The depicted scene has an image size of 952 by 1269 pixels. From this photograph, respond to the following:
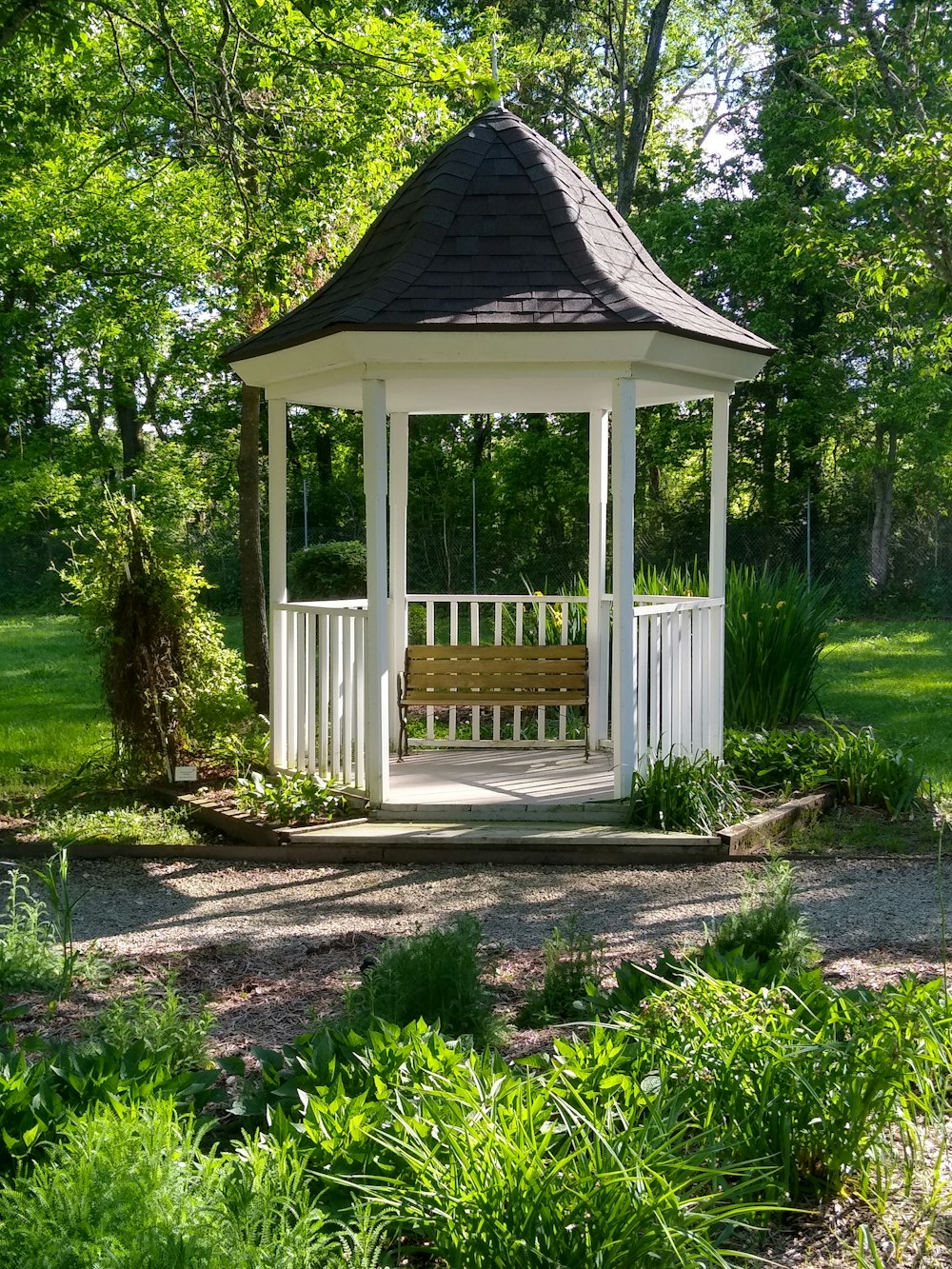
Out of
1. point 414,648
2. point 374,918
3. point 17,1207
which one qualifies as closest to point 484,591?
point 414,648

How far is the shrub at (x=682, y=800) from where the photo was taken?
757 centimetres

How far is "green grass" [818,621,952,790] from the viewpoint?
35.9 ft

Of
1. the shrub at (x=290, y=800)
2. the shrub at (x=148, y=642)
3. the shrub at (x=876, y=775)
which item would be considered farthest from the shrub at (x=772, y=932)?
the shrub at (x=148, y=642)

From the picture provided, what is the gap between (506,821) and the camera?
772 cm

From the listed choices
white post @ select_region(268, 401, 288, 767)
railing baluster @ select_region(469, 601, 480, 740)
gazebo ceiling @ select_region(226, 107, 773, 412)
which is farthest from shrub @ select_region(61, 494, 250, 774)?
railing baluster @ select_region(469, 601, 480, 740)

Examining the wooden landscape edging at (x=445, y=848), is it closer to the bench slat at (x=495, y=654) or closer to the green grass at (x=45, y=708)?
the green grass at (x=45, y=708)

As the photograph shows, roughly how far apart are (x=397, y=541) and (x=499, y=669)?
1.44m

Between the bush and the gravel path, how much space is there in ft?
33.5

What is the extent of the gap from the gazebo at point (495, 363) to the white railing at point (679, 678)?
15 millimetres

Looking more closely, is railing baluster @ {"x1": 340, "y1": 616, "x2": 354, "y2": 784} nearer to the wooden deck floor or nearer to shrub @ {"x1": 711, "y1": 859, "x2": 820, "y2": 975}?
the wooden deck floor

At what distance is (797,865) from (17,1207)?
543 cm

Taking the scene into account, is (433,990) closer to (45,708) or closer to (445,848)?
(445,848)

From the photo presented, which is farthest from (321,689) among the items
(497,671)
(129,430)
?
(129,430)

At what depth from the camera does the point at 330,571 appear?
17.6 m
